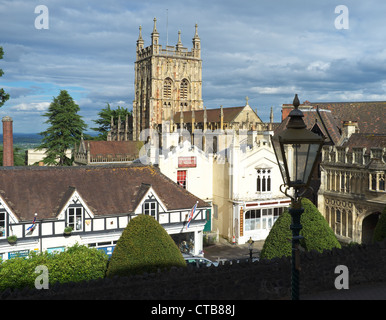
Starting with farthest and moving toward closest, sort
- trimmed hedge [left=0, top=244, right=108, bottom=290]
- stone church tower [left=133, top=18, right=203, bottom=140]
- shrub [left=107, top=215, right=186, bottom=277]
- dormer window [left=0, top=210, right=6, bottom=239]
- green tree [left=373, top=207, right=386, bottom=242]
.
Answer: stone church tower [left=133, top=18, right=203, bottom=140] → dormer window [left=0, top=210, right=6, bottom=239] → green tree [left=373, top=207, right=386, bottom=242] → trimmed hedge [left=0, top=244, right=108, bottom=290] → shrub [left=107, top=215, right=186, bottom=277]

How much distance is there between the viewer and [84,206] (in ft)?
87.1

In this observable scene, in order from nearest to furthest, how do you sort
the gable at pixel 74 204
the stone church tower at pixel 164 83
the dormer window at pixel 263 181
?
1. the gable at pixel 74 204
2. the dormer window at pixel 263 181
3. the stone church tower at pixel 164 83

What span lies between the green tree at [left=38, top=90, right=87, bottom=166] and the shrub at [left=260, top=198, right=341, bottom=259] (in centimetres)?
4407

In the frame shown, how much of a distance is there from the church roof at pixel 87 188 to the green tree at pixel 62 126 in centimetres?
3002

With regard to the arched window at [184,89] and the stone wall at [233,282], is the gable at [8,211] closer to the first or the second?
the stone wall at [233,282]

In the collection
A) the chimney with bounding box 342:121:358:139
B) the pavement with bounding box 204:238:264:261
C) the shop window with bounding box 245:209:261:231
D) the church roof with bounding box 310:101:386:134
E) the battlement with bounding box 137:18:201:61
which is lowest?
the pavement with bounding box 204:238:264:261

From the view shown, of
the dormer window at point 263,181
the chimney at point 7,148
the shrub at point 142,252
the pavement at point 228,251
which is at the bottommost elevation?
the pavement at point 228,251

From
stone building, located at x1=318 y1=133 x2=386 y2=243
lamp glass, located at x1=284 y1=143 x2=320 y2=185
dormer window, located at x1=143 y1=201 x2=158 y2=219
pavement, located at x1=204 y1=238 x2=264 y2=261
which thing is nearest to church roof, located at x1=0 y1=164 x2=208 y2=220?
dormer window, located at x1=143 y1=201 x2=158 y2=219

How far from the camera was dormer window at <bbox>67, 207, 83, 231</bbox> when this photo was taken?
2627cm

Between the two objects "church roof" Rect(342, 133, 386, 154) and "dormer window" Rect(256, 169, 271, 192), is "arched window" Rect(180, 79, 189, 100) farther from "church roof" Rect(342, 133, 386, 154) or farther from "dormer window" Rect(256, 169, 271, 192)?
"dormer window" Rect(256, 169, 271, 192)

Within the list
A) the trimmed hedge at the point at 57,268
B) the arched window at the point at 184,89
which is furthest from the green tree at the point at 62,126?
the trimmed hedge at the point at 57,268

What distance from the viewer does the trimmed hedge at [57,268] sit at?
17.3 meters

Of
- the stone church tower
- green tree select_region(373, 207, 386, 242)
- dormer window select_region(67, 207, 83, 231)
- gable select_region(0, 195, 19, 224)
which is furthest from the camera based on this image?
the stone church tower
